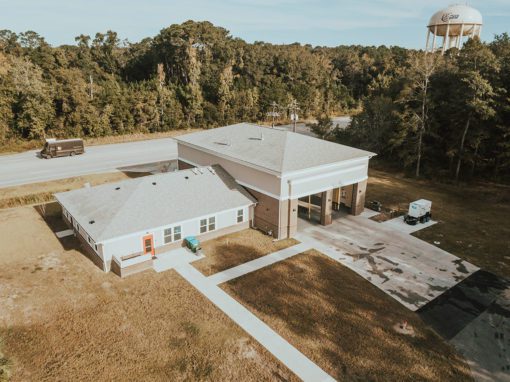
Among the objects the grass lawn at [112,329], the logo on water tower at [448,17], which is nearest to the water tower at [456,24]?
the logo on water tower at [448,17]

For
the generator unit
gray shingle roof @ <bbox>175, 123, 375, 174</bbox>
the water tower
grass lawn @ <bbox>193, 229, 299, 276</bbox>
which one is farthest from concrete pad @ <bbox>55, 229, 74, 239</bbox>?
the water tower

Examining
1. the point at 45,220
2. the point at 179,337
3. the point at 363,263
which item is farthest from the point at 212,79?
the point at 179,337

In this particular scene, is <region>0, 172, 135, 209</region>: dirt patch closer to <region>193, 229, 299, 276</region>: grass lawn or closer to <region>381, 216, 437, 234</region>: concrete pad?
<region>193, 229, 299, 276</region>: grass lawn

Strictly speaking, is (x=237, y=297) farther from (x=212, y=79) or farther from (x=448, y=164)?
(x=212, y=79)

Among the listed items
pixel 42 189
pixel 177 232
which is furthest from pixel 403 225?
pixel 42 189

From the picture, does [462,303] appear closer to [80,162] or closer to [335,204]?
[335,204]

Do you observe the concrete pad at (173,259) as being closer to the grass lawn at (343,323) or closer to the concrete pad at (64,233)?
the grass lawn at (343,323)
